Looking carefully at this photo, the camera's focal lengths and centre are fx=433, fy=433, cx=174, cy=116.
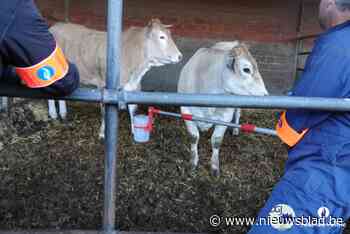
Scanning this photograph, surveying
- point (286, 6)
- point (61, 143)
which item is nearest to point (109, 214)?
point (61, 143)

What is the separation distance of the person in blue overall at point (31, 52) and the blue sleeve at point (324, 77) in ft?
2.54

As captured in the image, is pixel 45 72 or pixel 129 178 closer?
pixel 45 72

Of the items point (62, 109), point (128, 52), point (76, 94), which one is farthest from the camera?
point (62, 109)

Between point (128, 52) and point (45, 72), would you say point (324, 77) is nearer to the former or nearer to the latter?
point (45, 72)

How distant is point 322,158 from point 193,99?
478 millimetres

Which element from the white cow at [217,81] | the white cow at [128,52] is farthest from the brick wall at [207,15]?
the white cow at [217,81]

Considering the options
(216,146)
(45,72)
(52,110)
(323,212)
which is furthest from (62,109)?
(323,212)

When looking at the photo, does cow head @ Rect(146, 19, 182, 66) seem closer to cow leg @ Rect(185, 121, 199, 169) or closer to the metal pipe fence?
cow leg @ Rect(185, 121, 199, 169)

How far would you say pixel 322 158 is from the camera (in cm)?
145

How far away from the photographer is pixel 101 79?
16.6ft

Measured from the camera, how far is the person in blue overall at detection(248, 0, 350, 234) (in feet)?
4.67

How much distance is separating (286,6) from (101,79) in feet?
11.6

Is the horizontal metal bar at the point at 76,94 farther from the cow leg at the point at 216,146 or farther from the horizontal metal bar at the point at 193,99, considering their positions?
the cow leg at the point at 216,146

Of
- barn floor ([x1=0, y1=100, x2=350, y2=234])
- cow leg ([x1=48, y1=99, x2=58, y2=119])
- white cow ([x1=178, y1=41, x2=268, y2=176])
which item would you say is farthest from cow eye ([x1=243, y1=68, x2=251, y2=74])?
cow leg ([x1=48, y1=99, x2=58, y2=119])
